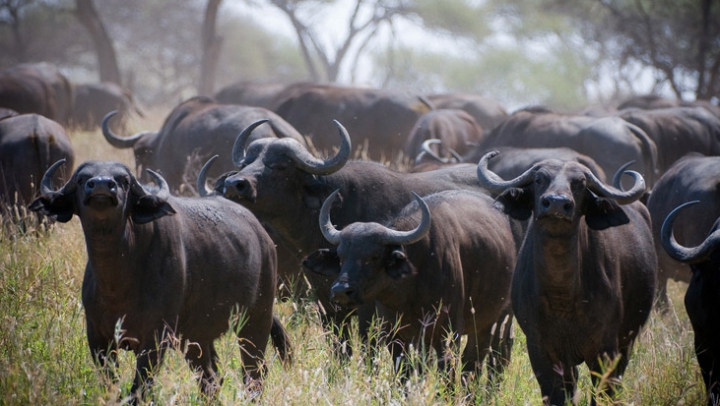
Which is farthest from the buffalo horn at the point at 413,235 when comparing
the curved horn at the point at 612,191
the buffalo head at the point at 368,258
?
the curved horn at the point at 612,191

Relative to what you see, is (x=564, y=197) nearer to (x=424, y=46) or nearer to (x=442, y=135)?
(x=442, y=135)

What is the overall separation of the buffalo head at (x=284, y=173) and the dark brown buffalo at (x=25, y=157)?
8.18 feet

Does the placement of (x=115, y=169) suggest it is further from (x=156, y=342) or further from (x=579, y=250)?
(x=579, y=250)

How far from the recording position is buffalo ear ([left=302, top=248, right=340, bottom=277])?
620 centimetres

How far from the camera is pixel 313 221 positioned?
7.91 metres

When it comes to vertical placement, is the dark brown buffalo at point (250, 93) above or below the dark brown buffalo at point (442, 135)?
below

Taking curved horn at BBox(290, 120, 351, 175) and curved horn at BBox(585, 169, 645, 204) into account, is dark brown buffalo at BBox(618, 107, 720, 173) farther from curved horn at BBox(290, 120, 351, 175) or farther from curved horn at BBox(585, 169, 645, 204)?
curved horn at BBox(585, 169, 645, 204)

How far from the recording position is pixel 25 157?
9.53 metres

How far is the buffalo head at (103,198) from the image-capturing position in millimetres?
5094

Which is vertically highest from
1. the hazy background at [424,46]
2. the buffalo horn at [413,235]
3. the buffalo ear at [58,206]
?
the buffalo ear at [58,206]

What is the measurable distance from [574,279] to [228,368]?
2017 millimetres

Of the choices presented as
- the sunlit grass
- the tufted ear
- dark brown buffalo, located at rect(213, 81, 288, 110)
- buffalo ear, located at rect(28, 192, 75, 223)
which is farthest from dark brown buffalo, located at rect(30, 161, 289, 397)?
dark brown buffalo, located at rect(213, 81, 288, 110)

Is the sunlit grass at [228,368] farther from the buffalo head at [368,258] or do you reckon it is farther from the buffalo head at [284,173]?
the buffalo head at [284,173]

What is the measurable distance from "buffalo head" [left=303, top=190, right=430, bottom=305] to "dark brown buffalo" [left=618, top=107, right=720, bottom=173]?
7733 millimetres
